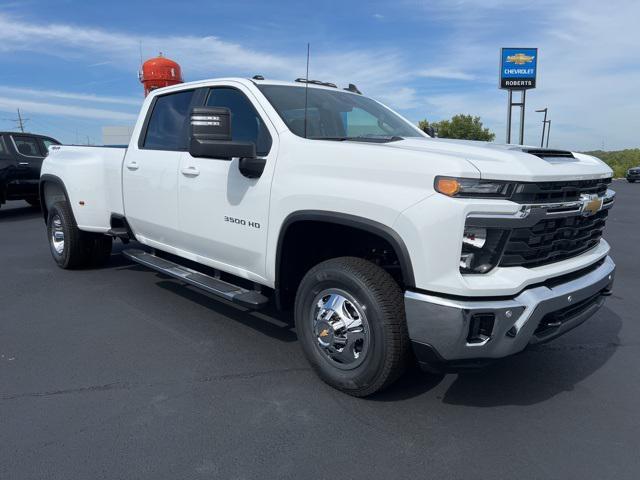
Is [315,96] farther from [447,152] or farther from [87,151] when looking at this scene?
[87,151]

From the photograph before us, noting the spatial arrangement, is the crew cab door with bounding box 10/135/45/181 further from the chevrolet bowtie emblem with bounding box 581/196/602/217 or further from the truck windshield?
the chevrolet bowtie emblem with bounding box 581/196/602/217

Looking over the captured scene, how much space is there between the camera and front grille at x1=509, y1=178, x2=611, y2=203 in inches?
104

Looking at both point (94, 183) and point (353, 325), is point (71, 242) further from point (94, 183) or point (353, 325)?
point (353, 325)

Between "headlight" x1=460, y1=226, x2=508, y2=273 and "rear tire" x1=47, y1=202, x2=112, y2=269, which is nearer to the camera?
"headlight" x1=460, y1=226, x2=508, y2=273

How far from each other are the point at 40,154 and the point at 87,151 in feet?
26.1

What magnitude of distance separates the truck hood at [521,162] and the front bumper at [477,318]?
601mm

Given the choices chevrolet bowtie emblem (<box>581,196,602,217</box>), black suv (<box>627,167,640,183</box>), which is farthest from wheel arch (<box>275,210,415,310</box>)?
black suv (<box>627,167,640,183</box>)

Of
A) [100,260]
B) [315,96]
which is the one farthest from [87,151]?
[315,96]

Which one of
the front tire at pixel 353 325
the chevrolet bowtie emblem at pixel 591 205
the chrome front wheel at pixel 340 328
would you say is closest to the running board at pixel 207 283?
the front tire at pixel 353 325

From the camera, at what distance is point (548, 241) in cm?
288

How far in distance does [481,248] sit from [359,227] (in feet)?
2.18

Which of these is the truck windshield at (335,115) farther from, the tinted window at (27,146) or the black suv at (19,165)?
the tinted window at (27,146)

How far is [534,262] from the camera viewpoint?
2836 millimetres

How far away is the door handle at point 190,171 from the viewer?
4.15m
